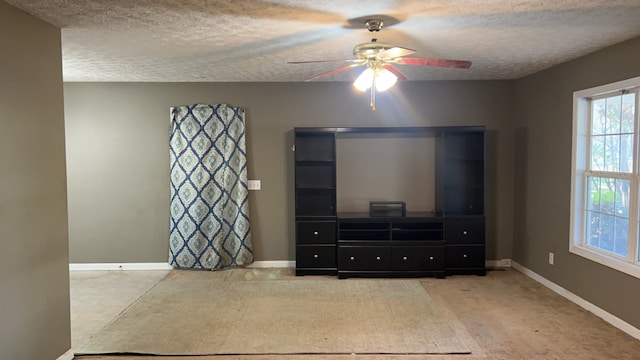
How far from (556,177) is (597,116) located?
2.47 feet

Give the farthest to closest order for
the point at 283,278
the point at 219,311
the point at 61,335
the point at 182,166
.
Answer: the point at 182,166 < the point at 283,278 < the point at 219,311 < the point at 61,335

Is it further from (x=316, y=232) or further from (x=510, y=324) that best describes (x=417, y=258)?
(x=510, y=324)

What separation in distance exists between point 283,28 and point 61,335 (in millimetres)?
2601

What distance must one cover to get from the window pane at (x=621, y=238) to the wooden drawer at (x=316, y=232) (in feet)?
8.88

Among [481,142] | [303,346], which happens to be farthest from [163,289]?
[481,142]

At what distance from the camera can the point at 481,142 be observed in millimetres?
5285

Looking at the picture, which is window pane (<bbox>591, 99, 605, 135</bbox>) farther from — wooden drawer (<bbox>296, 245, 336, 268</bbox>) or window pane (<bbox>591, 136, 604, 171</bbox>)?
wooden drawer (<bbox>296, 245, 336, 268</bbox>)

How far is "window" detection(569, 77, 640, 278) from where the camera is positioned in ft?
11.8

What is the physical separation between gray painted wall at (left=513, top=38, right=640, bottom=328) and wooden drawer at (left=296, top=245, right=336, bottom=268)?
2.25m

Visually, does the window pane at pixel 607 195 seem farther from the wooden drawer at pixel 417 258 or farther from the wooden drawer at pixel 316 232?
the wooden drawer at pixel 316 232

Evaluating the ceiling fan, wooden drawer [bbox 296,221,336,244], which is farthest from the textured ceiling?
wooden drawer [bbox 296,221,336,244]

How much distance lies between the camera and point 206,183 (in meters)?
5.52

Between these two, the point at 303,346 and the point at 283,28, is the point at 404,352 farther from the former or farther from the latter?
the point at 283,28

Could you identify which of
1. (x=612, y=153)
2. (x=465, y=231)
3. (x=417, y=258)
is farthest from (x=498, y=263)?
(x=612, y=153)
